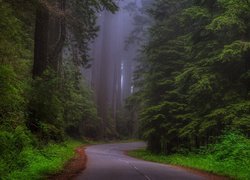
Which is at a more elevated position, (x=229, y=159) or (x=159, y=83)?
(x=159, y=83)

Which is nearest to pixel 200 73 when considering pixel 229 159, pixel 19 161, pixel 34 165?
pixel 229 159

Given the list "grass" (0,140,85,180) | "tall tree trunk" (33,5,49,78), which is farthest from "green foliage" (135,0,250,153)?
"grass" (0,140,85,180)

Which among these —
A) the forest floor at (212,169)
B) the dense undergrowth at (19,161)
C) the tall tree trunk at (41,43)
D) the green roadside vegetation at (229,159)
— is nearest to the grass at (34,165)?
the dense undergrowth at (19,161)

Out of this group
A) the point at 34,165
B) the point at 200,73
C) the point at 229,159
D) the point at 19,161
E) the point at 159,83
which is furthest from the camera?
the point at 159,83

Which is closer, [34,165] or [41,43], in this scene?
[34,165]

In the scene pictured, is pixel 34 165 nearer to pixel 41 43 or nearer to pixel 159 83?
pixel 41 43

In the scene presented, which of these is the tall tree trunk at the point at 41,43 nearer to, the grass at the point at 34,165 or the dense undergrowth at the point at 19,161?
the grass at the point at 34,165

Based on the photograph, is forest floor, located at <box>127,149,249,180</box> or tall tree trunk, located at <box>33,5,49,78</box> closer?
forest floor, located at <box>127,149,249,180</box>

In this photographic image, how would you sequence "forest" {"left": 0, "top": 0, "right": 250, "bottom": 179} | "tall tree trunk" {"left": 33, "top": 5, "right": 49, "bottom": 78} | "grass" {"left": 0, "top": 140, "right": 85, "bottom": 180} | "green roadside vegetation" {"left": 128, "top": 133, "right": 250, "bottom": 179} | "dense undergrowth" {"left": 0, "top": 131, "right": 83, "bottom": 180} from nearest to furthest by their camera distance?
"dense undergrowth" {"left": 0, "top": 131, "right": 83, "bottom": 180}
"grass" {"left": 0, "top": 140, "right": 85, "bottom": 180}
"forest" {"left": 0, "top": 0, "right": 250, "bottom": 179}
"green roadside vegetation" {"left": 128, "top": 133, "right": 250, "bottom": 179}
"tall tree trunk" {"left": 33, "top": 5, "right": 49, "bottom": 78}

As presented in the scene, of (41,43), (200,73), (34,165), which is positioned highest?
(41,43)

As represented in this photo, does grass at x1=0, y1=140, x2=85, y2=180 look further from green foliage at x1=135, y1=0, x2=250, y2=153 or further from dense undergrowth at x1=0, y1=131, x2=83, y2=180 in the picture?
green foliage at x1=135, y1=0, x2=250, y2=153

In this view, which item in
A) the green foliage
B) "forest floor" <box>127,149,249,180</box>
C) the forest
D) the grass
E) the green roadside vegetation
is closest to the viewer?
the grass

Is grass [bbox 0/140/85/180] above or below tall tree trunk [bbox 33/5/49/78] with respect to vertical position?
below

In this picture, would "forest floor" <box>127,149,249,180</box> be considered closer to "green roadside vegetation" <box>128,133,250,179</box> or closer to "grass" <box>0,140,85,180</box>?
"green roadside vegetation" <box>128,133,250,179</box>
